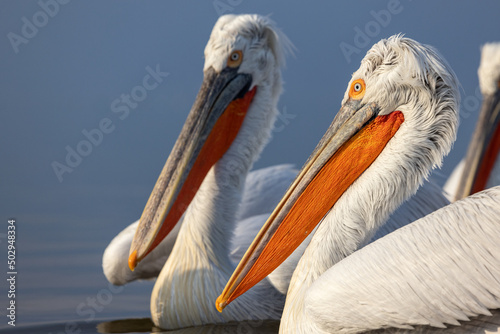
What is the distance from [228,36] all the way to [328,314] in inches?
97.1

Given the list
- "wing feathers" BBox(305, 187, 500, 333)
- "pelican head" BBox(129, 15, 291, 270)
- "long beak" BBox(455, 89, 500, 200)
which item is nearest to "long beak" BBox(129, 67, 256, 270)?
"pelican head" BBox(129, 15, 291, 270)

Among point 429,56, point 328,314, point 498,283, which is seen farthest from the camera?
point 429,56

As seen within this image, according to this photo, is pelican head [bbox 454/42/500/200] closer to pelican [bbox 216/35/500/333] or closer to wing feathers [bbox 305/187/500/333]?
pelican [bbox 216/35/500/333]

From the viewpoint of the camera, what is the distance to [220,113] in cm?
514

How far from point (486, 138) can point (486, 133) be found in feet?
0.15

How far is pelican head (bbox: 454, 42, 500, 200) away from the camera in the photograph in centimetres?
645

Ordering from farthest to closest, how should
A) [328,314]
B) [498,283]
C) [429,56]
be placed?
[429,56] → [328,314] → [498,283]

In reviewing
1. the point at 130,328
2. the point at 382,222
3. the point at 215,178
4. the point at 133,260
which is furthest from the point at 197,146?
the point at 382,222

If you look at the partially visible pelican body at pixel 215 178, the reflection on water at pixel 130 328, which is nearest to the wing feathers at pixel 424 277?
the reflection on water at pixel 130 328

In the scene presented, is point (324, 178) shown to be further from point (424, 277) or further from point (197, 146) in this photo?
point (197, 146)

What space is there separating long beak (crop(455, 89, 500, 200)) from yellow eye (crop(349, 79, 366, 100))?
309cm

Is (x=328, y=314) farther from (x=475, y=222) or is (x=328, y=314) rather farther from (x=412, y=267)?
(x=475, y=222)

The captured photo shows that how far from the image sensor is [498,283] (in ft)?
9.64

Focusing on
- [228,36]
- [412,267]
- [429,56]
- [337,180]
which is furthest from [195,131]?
[412,267]
